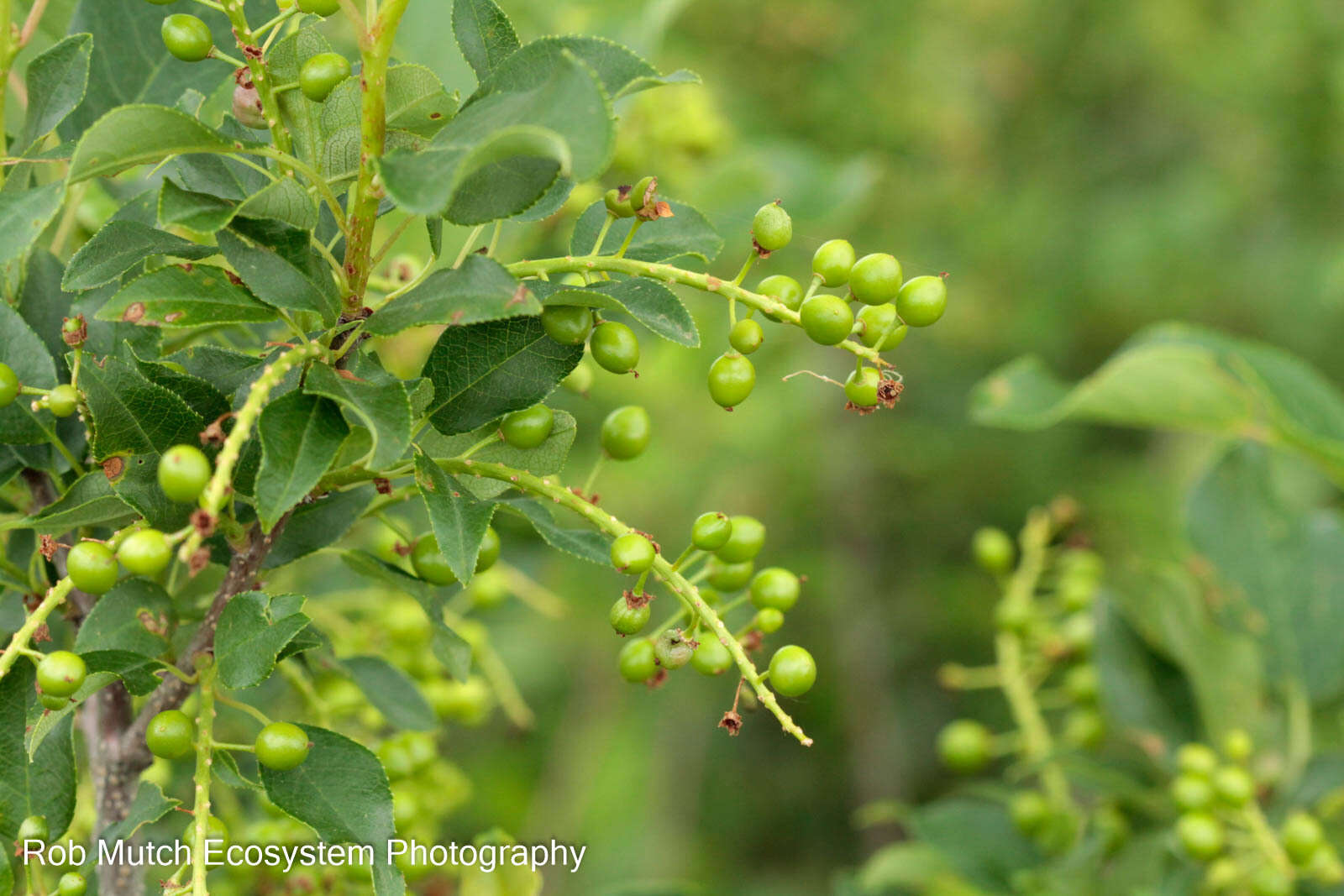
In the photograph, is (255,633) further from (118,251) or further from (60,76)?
(60,76)

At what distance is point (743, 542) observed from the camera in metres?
0.74

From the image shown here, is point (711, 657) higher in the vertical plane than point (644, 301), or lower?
lower

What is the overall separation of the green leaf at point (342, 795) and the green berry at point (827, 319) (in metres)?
0.35

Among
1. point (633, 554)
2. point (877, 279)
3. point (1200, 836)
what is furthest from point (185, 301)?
point (1200, 836)

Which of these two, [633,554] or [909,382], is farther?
[909,382]

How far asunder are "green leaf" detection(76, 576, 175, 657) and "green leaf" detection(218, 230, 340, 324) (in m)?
0.20

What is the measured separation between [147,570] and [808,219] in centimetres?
130

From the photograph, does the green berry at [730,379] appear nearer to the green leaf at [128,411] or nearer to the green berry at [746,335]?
the green berry at [746,335]

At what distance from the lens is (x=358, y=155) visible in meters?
0.62

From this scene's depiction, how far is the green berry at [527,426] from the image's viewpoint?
65 centimetres

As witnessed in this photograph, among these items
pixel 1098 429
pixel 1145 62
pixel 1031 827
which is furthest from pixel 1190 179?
pixel 1031 827

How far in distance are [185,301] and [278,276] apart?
0.16 feet

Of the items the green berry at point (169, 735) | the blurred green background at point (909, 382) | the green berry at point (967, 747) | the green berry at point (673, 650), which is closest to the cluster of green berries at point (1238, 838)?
the green berry at point (967, 747)

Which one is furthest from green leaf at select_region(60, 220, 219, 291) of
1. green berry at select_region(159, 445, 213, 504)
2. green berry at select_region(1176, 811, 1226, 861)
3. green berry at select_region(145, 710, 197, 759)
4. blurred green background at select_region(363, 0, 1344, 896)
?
blurred green background at select_region(363, 0, 1344, 896)
